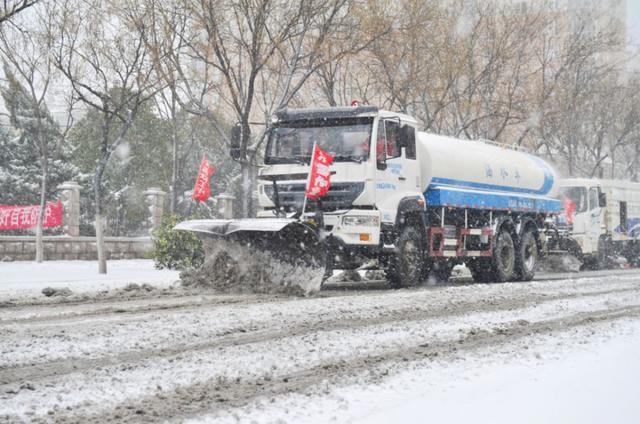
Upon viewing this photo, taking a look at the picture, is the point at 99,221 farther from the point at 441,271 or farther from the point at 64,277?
the point at 441,271

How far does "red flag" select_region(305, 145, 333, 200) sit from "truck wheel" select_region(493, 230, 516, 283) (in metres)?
5.75

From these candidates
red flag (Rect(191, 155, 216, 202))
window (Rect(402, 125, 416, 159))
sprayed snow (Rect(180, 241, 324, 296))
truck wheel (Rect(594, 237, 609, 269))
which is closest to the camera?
sprayed snow (Rect(180, 241, 324, 296))

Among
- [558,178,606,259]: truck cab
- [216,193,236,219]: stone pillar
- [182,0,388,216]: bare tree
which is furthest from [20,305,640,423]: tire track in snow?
[216,193,236,219]: stone pillar

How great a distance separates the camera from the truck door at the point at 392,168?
520 inches

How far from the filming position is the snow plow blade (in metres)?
12.0

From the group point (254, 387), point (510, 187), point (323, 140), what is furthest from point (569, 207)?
point (254, 387)

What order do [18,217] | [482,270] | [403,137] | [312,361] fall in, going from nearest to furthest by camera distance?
[312,361] < [403,137] < [482,270] < [18,217]

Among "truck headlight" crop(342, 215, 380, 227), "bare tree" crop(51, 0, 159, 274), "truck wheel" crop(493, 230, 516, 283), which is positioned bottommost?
"truck wheel" crop(493, 230, 516, 283)

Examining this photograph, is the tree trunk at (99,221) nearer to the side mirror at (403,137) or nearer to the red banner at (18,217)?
the side mirror at (403,137)

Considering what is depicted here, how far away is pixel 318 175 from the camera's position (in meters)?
12.7

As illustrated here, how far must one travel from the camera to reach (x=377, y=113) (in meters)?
13.3

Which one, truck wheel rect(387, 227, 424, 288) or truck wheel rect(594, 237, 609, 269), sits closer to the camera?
truck wheel rect(387, 227, 424, 288)

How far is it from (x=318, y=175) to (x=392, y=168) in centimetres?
148

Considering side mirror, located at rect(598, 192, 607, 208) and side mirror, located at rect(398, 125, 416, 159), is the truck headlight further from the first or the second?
side mirror, located at rect(598, 192, 607, 208)
